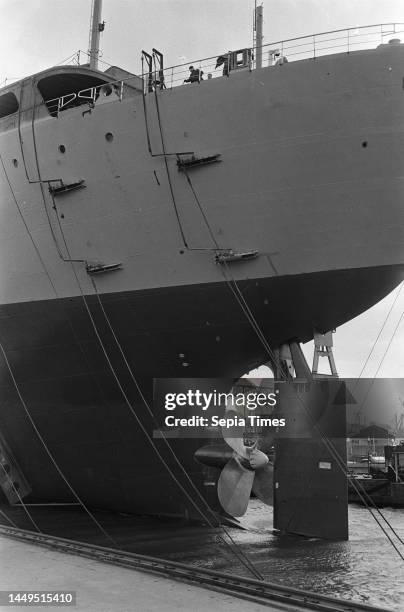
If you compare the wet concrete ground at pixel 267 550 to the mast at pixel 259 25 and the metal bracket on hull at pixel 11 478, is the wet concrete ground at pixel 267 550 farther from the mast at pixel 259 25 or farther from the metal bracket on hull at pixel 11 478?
the mast at pixel 259 25

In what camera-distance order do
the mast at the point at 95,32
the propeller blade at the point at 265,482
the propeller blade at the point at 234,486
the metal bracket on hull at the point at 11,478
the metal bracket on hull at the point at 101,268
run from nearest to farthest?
1. the metal bracket on hull at the point at 101,268
2. the propeller blade at the point at 234,486
3. the propeller blade at the point at 265,482
4. the metal bracket on hull at the point at 11,478
5. the mast at the point at 95,32

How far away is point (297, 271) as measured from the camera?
32.0ft

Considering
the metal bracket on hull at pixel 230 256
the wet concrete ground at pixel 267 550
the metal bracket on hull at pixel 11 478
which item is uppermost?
the metal bracket on hull at pixel 230 256

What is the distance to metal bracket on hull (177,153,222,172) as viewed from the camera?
32.7 ft

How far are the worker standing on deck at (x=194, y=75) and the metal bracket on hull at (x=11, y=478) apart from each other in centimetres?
842

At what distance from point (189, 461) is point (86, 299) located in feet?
12.1

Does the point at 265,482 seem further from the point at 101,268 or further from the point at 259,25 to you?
the point at 259,25

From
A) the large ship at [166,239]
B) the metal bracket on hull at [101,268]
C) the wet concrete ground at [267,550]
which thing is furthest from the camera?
the metal bracket on hull at [101,268]

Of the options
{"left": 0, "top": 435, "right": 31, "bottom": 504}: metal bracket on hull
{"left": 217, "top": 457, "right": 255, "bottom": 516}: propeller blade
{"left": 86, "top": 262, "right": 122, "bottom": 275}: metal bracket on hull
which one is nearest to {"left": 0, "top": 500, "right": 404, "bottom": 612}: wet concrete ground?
{"left": 0, "top": 435, "right": 31, "bottom": 504}: metal bracket on hull

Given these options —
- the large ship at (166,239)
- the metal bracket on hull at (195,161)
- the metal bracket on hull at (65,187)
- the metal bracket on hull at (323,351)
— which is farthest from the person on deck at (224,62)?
the metal bracket on hull at (323,351)

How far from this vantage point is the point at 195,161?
10016mm

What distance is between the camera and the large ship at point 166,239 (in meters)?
9.58

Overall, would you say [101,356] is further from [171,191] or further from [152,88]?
[152,88]

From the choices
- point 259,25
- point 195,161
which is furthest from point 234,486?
point 259,25
